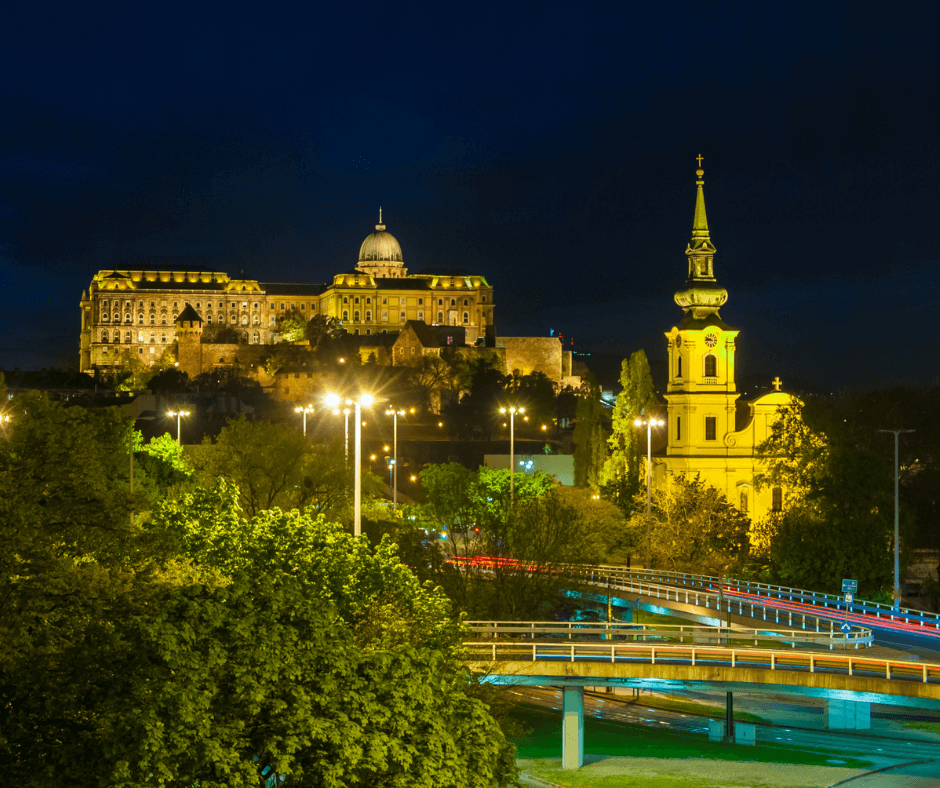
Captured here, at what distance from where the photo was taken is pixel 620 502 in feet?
279

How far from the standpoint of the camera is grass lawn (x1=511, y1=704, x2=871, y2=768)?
47.2 m

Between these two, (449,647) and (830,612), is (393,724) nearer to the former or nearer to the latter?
(449,647)

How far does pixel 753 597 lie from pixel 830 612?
3936mm

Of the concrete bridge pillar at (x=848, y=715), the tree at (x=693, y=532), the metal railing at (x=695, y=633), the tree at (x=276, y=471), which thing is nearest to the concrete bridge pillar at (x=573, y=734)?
the metal railing at (x=695, y=633)

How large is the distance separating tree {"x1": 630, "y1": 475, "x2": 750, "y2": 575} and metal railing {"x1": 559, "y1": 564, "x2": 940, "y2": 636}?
728 cm

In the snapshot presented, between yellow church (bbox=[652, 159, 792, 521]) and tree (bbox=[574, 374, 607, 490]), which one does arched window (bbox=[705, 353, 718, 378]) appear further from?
tree (bbox=[574, 374, 607, 490])

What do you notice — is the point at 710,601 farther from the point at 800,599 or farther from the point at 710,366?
the point at 710,366

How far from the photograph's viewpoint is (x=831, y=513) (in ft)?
218

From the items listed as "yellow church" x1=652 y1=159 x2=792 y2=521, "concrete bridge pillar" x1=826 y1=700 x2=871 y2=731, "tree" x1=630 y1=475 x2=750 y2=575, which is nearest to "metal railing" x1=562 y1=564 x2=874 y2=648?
"concrete bridge pillar" x1=826 y1=700 x2=871 y2=731

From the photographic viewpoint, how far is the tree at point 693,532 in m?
71.7

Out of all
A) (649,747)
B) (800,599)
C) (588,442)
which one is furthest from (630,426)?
(649,747)

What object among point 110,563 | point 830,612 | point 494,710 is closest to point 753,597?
point 830,612

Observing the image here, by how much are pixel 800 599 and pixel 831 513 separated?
11.0 meters

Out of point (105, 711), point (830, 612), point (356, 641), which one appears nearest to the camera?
point (105, 711)
